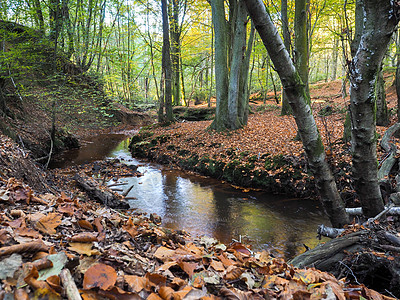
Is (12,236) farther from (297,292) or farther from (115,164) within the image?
(115,164)

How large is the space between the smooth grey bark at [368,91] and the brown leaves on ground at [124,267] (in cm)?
162

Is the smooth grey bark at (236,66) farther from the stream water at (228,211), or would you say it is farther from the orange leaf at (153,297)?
the orange leaf at (153,297)

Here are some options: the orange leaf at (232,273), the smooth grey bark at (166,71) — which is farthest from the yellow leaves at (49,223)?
the smooth grey bark at (166,71)

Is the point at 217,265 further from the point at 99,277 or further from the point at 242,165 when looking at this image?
the point at 242,165

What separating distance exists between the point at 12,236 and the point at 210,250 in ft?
5.21

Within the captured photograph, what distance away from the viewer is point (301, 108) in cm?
287

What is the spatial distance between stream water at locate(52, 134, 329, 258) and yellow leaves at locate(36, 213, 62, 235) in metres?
3.22

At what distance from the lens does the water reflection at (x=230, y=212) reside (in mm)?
4688

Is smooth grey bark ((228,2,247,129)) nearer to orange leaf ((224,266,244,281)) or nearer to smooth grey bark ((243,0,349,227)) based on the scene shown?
smooth grey bark ((243,0,349,227))

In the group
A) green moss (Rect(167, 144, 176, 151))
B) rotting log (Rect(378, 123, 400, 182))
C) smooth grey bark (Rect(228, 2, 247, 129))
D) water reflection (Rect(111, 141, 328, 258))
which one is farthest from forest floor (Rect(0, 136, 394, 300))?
smooth grey bark (Rect(228, 2, 247, 129))

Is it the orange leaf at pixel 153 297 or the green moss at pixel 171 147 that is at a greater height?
the orange leaf at pixel 153 297

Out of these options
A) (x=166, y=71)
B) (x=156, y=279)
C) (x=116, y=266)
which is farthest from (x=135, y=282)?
(x=166, y=71)

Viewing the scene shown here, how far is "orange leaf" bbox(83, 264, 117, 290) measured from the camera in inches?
48.7

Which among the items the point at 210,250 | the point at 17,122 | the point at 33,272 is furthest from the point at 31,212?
the point at 17,122
